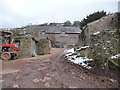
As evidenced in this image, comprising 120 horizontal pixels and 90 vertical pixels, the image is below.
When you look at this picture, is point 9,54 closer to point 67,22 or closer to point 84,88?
point 84,88

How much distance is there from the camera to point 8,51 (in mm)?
12391

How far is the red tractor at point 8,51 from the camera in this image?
39.2 feet

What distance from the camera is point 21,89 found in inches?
164

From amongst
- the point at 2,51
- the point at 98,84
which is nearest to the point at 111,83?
the point at 98,84

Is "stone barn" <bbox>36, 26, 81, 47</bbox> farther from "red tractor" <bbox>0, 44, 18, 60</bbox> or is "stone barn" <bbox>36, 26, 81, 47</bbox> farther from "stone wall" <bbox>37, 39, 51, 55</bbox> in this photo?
"red tractor" <bbox>0, 44, 18, 60</bbox>

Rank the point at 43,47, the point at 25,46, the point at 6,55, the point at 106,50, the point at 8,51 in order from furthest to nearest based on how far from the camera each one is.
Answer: the point at 43,47 → the point at 25,46 → the point at 8,51 → the point at 6,55 → the point at 106,50


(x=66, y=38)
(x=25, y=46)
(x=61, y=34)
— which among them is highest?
(x=61, y=34)

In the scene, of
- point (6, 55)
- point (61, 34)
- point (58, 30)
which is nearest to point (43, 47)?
point (6, 55)

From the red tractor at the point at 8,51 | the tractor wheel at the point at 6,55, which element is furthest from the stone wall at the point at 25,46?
the tractor wheel at the point at 6,55

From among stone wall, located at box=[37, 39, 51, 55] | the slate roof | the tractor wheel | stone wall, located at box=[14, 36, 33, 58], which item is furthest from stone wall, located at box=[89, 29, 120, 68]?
the slate roof

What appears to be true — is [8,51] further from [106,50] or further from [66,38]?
[66,38]

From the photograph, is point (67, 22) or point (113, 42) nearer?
point (113, 42)

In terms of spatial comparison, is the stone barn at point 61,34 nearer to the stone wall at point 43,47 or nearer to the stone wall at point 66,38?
the stone wall at point 66,38

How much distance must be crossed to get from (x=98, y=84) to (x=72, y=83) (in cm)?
92
